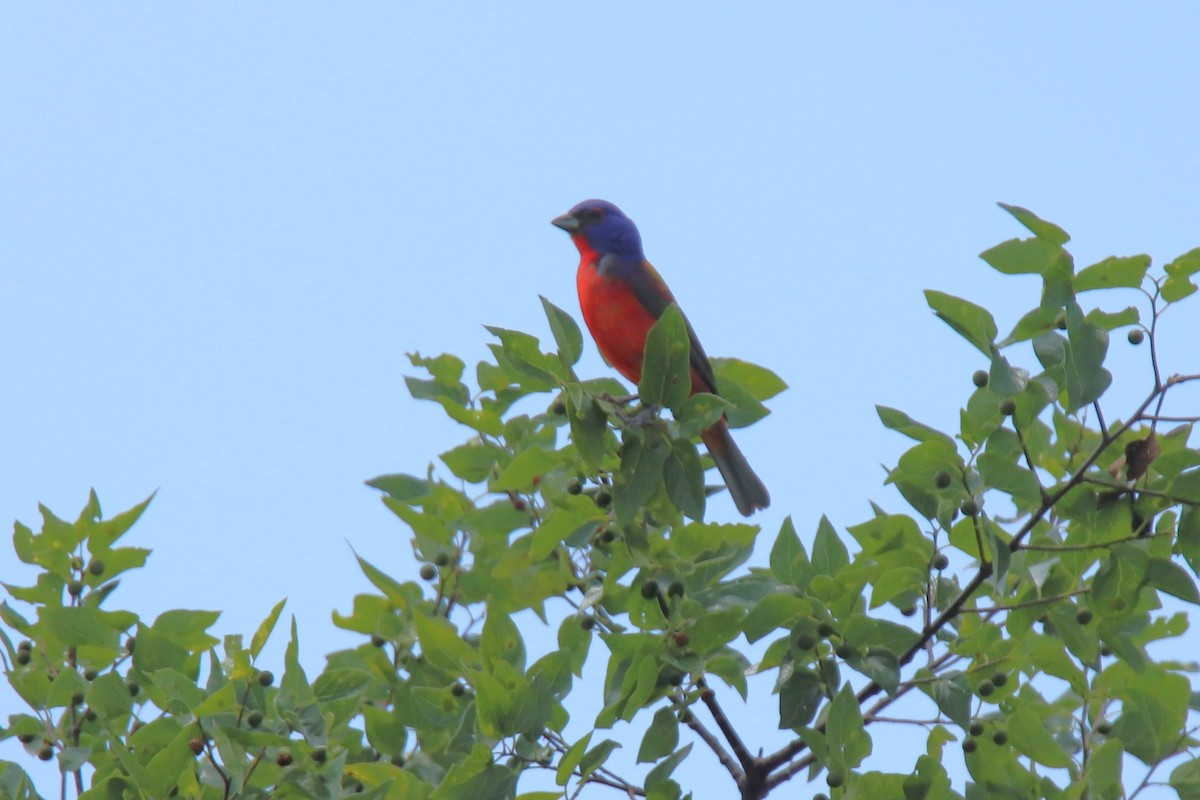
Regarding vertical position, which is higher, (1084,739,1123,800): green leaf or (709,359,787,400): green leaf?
(709,359,787,400): green leaf

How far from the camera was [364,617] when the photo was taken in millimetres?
4039

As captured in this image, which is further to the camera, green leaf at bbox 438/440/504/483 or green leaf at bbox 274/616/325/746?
green leaf at bbox 438/440/504/483

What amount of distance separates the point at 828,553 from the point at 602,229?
13.4 feet

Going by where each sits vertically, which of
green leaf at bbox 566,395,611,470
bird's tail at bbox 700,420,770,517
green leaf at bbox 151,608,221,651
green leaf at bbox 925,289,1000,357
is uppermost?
bird's tail at bbox 700,420,770,517

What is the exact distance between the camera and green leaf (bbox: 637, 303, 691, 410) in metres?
3.23

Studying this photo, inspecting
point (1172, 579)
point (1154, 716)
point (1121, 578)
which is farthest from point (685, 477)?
point (1154, 716)

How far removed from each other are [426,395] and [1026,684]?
6.91 feet

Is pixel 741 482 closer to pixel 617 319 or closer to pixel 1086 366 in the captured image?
pixel 617 319

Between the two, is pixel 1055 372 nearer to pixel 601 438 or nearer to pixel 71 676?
pixel 601 438

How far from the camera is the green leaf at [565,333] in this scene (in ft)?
10.4

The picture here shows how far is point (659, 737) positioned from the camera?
11.3 ft

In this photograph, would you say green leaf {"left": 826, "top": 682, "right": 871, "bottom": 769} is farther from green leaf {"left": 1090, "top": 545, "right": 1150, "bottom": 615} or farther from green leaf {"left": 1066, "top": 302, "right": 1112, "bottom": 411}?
green leaf {"left": 1066, "top": 302, "right": 1112, "bottom": 411}

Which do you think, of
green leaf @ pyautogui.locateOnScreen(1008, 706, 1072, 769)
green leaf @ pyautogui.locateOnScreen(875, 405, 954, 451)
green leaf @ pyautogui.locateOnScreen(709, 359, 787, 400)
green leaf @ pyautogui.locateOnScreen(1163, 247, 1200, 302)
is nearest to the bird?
green leaf @ pyautogui.locateOnScreen(709, 359, 787, 400)

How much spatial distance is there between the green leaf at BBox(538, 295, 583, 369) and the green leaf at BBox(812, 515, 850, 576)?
2.70ft
